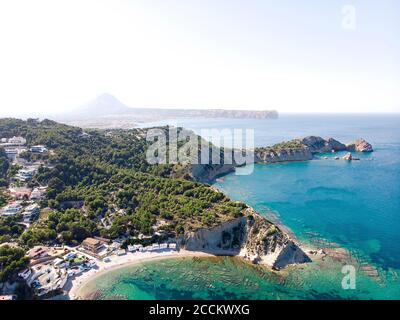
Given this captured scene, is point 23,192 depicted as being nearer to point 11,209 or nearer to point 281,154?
point 11,209

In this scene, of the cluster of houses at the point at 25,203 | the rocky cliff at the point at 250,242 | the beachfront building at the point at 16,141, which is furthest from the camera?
the beachfront building at the point at 16,141

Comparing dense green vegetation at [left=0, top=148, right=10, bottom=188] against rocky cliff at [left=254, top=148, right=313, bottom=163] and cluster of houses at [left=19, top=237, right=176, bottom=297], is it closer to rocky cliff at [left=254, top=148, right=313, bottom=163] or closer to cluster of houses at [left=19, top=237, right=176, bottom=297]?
cluster of houses at [left=19, top=237, right=176, bottom=297]

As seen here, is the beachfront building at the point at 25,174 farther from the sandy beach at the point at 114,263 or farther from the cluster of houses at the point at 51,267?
the sandy beach at the point at 114,263

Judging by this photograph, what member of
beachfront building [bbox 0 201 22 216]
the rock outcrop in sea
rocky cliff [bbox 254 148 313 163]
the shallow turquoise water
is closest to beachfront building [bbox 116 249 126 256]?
the shallow turquoise water

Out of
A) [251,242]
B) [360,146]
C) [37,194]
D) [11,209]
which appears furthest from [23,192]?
[360,146]

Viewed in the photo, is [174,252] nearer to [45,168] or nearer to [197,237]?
[197,237]

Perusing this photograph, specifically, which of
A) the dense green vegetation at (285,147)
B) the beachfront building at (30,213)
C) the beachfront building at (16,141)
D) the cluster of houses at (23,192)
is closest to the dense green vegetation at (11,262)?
the beachfront building at (30,213)

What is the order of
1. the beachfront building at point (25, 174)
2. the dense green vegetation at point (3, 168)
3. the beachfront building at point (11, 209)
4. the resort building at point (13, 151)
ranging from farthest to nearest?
the resort building at point (13, 151), the beachfront building at point (25, 174), the dense green vegetation at point (3, 168), the beachfront building at point (11, 209)
